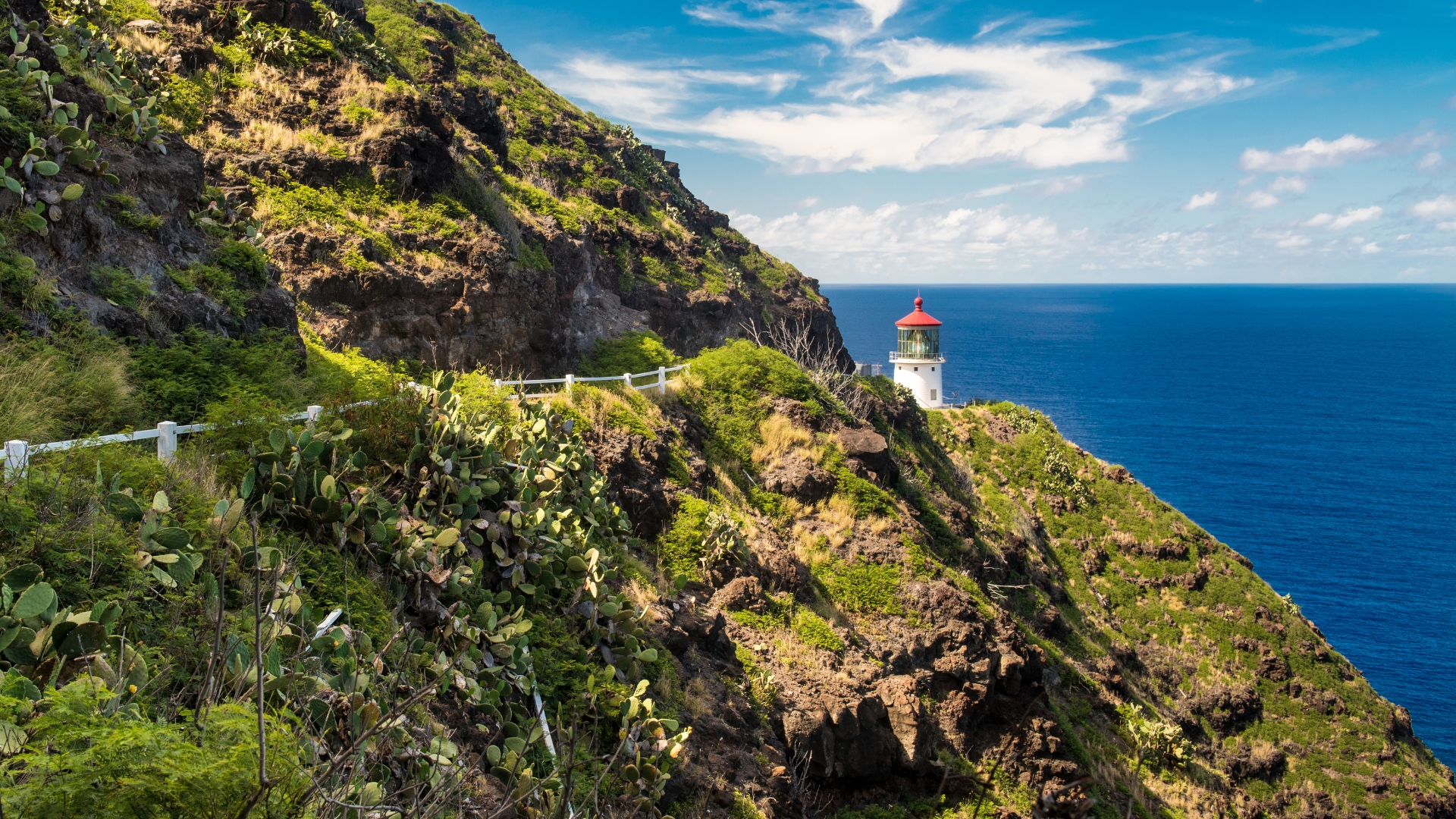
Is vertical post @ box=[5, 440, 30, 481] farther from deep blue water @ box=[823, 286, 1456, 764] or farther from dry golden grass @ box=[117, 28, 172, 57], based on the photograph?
deep blue water @ box=[823, 286, 1456, 764]

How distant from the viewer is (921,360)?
45062 millimetres

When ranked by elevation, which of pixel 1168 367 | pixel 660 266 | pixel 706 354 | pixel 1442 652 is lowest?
pixel 1442 652

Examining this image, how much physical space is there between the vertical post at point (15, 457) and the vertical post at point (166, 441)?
3.64 ft

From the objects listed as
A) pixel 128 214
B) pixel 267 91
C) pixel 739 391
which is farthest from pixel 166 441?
pixel 267 91

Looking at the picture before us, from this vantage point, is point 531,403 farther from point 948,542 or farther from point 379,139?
point 948,542

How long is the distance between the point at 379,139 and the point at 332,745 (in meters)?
17.0

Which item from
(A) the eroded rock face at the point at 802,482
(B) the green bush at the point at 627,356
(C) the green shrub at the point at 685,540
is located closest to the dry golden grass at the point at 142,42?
(B) the green bush at the point at 627,356

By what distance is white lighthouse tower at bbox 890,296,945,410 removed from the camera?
1766 inches

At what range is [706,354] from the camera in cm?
2084

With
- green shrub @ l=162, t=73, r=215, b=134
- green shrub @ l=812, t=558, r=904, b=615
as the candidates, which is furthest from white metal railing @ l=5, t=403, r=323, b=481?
green shrub @ l=162, t=73, r=215, b=134

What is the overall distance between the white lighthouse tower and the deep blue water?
22.6 meters

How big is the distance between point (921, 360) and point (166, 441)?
41541 mm

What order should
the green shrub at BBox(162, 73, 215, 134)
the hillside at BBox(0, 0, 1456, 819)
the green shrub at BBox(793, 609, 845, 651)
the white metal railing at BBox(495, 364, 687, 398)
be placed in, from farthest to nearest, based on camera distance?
the green shrub at BBox(162, 73, 215, 134) < the white metal railing at BBox(495, 364, 687, 398) < the green shrub at BBox(793, 609, 845, 651) < the hillside at BBox(0, 0, 1456, 819)

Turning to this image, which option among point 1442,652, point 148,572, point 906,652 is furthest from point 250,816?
point 1442,652
